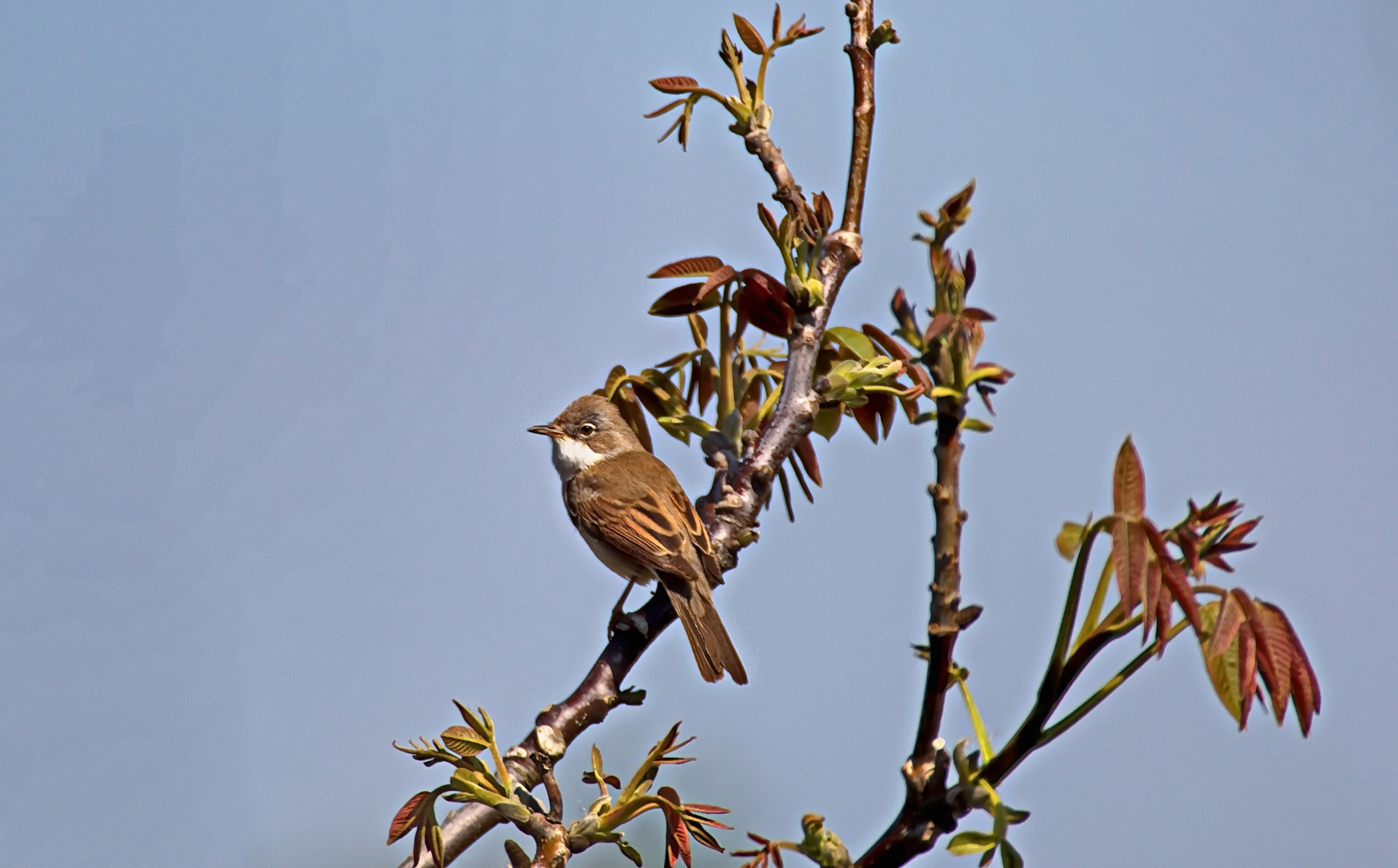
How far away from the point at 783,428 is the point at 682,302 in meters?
0.40

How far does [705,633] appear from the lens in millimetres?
3117

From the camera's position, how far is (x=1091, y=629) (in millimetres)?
1229

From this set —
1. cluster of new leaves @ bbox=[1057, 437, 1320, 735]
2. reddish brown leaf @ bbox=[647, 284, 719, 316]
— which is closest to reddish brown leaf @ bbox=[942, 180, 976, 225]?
cluster of new leaves @ bbox=[1057, 437, 1320, 735]

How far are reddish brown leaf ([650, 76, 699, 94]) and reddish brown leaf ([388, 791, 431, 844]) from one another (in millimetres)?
1358

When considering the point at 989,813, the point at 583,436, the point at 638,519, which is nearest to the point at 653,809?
the point at 989,813

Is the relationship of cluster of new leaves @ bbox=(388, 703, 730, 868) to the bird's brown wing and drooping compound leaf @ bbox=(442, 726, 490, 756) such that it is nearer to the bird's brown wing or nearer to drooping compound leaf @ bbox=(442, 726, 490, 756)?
drooping compound leaf @ bbox=(442, 726, 490, 756)

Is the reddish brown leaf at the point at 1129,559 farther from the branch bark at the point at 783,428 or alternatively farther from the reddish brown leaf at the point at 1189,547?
the branch bark at the point at 783,428

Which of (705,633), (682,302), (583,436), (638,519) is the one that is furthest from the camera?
(583,436)

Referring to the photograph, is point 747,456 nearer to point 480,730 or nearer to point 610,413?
point 480,730

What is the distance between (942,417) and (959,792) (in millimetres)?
388

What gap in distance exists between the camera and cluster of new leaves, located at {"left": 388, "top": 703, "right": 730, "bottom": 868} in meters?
1.66

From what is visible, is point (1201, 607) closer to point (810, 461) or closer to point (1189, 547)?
point (1189, 547)

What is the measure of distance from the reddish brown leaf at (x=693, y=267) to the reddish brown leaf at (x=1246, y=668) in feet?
4.32

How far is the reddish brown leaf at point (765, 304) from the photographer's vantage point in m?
2.21
